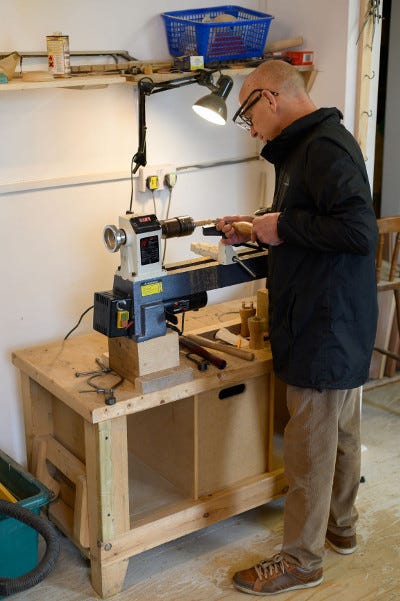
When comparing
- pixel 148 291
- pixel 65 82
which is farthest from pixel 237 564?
pixel 65 82

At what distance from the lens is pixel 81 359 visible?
2775 millimetres

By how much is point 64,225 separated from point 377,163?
2.32 meters

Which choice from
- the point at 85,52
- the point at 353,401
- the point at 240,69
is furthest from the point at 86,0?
the point at 353,401

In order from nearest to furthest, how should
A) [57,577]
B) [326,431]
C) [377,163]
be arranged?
[326,431], [57,577], [377,163]

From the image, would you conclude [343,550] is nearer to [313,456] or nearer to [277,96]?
[313,456]

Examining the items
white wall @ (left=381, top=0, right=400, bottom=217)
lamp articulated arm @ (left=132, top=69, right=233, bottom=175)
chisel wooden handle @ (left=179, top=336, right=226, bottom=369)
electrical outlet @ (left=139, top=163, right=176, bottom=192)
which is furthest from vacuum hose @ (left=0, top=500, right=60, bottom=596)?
white wall @ (left=381, top=0, right=400, bottom=217)

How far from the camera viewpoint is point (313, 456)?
8.21ft

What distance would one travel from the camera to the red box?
3.05 metres

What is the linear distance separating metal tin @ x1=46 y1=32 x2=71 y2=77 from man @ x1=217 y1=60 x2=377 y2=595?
1.97 ft

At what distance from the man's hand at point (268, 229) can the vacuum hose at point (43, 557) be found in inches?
41.6

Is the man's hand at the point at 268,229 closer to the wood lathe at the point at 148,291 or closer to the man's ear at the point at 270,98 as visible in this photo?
the wood lathe at the point at 148,291

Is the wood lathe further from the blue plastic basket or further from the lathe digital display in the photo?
the blue plastic basket

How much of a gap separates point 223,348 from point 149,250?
546 mm

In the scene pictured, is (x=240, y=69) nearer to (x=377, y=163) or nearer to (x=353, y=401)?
(x=353, y=401)
